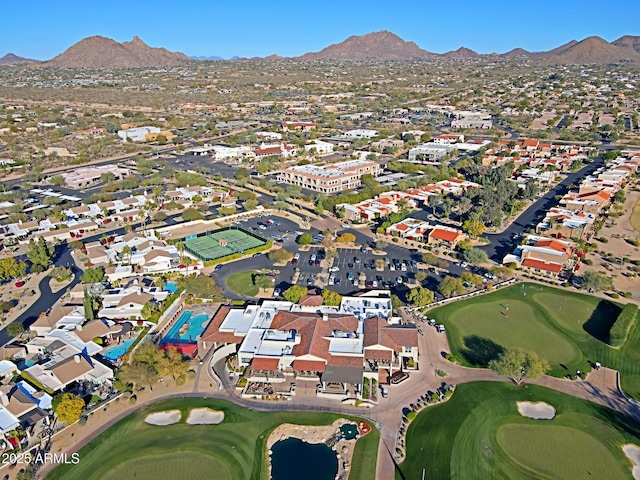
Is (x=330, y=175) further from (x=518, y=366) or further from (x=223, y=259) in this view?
(x=518, y=366)

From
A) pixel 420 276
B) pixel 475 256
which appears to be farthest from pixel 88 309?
pixel 475 256

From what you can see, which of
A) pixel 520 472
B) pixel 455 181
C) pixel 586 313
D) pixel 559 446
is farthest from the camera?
pixel 455 181

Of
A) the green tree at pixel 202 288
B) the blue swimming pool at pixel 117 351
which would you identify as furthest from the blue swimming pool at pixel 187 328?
the blue swimming pool at pixel 117 351

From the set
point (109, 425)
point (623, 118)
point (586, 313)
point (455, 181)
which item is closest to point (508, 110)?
point (623, 118)

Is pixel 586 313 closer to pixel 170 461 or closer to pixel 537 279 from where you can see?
pixel 537 279

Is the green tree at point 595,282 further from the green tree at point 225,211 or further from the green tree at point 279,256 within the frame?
the green tree at point 225,211
